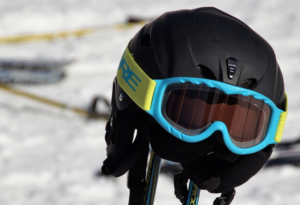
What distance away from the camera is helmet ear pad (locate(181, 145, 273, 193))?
150 cm

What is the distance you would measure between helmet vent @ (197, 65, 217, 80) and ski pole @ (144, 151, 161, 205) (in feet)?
1.80

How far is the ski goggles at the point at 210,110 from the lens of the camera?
1367 millimetres

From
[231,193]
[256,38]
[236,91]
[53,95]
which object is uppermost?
[256,38]

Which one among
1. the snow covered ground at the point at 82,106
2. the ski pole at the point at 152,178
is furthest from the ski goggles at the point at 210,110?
the snow covered ground at the point at 82,106

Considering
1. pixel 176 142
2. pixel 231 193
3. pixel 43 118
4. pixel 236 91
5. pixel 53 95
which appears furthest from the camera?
pixel 53 95

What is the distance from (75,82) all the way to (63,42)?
1077 millimetres

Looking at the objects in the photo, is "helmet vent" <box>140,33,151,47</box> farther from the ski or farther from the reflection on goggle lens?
the ski

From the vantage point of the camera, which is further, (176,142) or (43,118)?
(43,118)

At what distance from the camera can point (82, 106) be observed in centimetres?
471

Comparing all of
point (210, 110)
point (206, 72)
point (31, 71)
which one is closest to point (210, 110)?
point (210, 110)

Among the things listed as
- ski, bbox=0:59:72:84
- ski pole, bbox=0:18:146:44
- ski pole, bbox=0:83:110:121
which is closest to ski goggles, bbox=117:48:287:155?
ski pole, bbox=0:83:110:121

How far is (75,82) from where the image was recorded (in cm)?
515

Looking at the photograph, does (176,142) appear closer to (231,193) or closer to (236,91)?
(236,91)

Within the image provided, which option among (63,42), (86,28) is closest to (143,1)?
(86,28)
